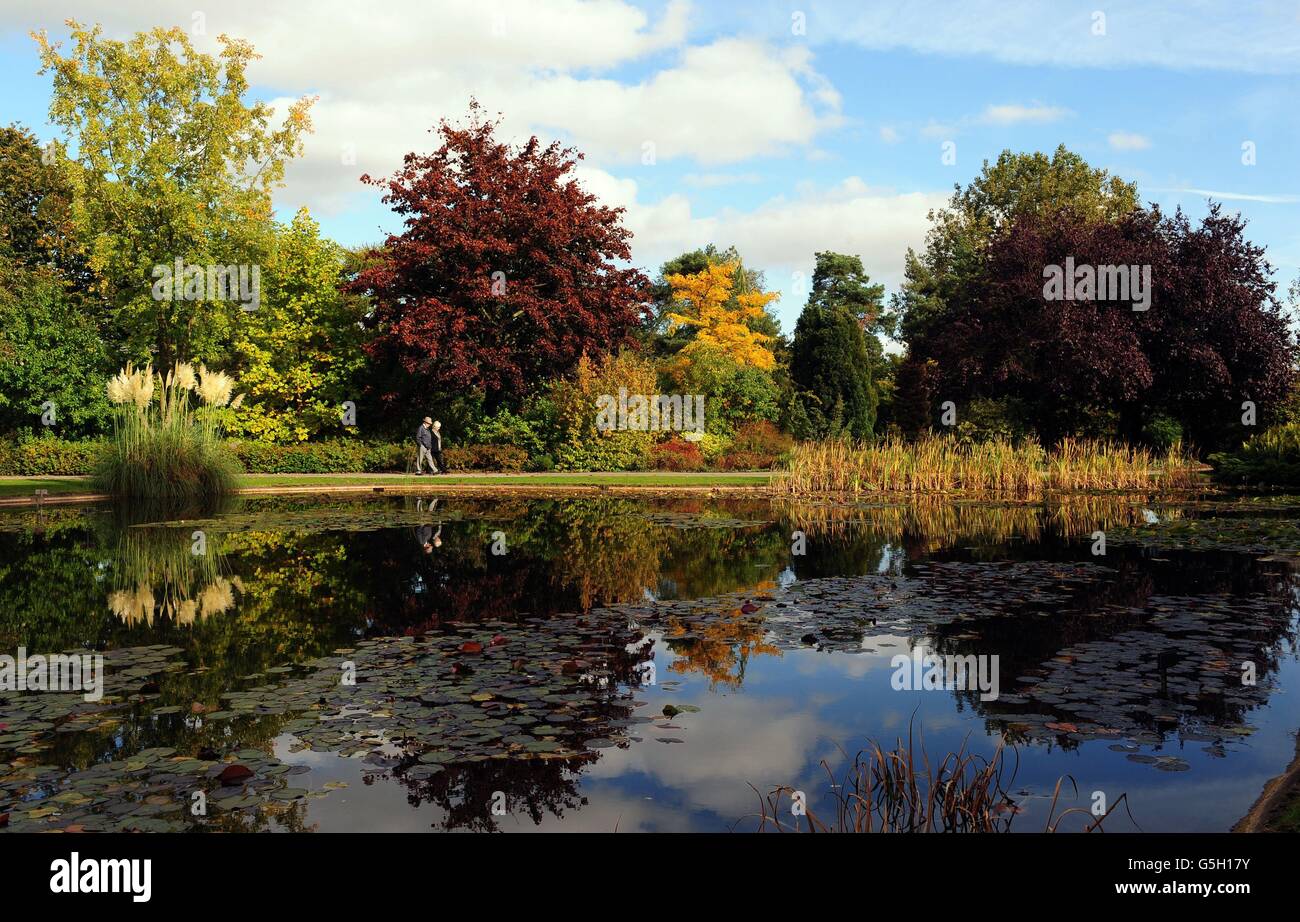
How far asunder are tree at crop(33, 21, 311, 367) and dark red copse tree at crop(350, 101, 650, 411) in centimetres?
532

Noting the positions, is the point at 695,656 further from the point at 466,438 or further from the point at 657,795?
the point at 466,438

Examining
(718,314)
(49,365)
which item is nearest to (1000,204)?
(718,314)

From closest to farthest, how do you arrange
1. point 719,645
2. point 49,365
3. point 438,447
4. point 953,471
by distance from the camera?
point 719,645 → point 953,471 → point 438,447 → point 49,365

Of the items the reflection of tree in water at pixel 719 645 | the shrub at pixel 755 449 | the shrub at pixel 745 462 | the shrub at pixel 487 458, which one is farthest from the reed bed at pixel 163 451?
the shrub at pixel 755 449

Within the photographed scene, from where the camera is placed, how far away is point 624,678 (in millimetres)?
6836

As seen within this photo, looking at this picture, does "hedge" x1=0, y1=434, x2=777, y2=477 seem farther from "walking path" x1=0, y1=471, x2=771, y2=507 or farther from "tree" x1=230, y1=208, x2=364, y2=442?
"walking path" x1=0, y1=471, x2=771, y2=507

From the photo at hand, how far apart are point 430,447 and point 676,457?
6490 millimetres

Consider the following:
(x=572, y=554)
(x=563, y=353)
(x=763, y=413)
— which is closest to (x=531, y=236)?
(x=563, y=353)

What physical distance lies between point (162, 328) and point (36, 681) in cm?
2669

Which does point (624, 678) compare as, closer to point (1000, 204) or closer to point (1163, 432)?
point (1163, 432)

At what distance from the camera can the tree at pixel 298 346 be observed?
96.5 ft

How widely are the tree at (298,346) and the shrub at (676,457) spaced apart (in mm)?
9345

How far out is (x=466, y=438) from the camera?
28.7 m

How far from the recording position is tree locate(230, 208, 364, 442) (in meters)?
29.4
